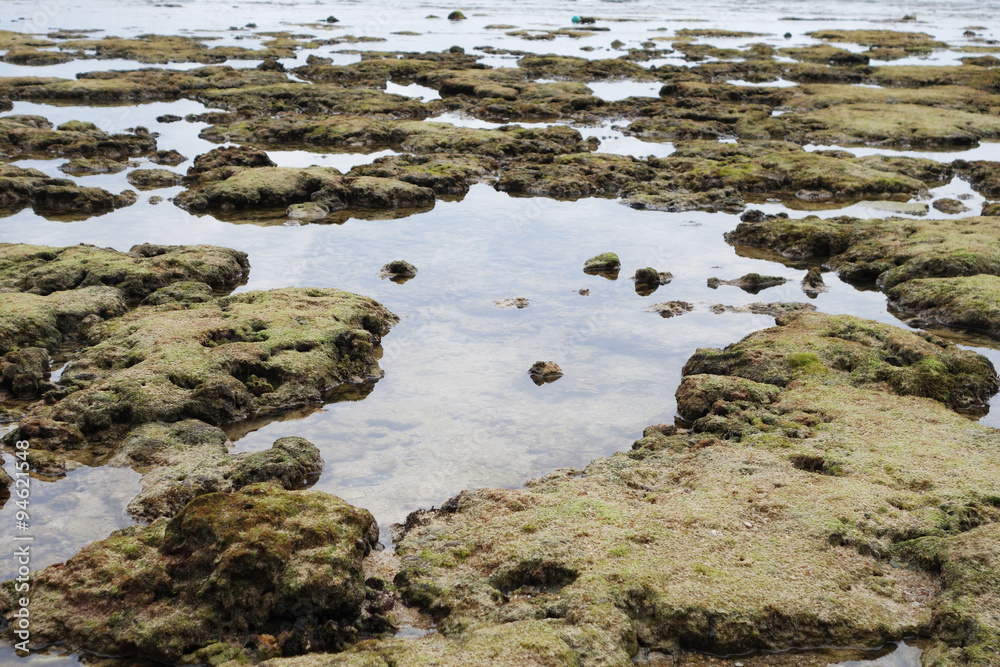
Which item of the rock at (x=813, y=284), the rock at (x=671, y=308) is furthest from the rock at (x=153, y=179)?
the rock at (x=813, y=284)

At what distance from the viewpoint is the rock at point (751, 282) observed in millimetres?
28578

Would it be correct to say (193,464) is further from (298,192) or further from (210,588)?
(298,192)

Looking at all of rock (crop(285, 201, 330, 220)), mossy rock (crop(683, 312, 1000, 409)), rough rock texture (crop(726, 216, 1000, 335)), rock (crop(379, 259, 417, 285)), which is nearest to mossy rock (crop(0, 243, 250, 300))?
rock (crop(379, 259, 417, 285))

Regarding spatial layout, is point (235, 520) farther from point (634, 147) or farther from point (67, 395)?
point (634, 147)

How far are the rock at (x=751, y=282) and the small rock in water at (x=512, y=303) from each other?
712cm

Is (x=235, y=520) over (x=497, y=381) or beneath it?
over

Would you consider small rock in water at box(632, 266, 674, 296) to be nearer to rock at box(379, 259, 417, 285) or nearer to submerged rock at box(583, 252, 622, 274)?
submerged rock at box(583, 252, 622, 274)

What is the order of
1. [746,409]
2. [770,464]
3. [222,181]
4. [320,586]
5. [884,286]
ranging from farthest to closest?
[222,181], [884,286], [746,409], [770,464], [320,586]

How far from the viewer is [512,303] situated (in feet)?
87.6

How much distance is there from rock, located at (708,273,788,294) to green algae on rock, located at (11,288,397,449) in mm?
12422

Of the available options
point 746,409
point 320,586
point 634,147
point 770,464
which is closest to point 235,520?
point 320,586

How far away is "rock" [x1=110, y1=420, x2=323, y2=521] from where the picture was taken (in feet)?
49.0

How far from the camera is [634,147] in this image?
5075cm

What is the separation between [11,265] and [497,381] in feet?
54.3
